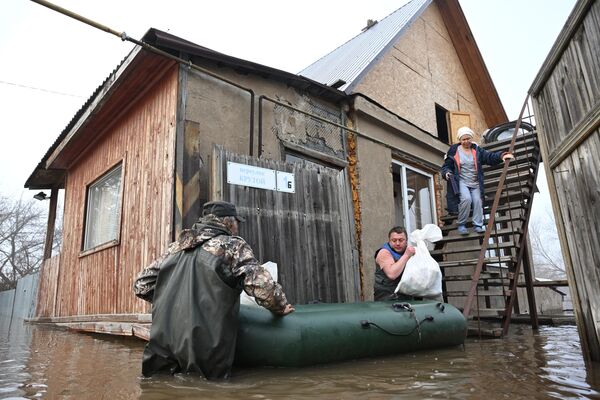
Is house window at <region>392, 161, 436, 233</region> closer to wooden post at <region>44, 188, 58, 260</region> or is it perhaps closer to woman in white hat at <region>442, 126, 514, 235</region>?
woman in white hat at <region>442, 126, 514, 235</region>

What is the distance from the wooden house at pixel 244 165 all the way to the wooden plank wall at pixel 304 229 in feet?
0.05

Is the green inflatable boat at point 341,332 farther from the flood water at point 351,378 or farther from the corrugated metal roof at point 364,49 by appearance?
the corrugated metal roof at point 364,49

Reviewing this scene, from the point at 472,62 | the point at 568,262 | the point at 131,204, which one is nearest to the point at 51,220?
the point at 131,204

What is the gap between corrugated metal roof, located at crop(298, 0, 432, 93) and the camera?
25.9 feet

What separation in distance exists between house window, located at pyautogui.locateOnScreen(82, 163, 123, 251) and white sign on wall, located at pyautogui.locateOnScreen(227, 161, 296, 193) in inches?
94.7

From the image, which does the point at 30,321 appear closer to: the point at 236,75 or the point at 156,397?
the point at 236,75

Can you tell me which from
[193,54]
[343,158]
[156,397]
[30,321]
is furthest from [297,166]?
[30,321]

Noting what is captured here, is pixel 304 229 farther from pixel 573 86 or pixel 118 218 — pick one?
pixel 573 86

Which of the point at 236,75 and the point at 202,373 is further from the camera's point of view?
the point at 236,75

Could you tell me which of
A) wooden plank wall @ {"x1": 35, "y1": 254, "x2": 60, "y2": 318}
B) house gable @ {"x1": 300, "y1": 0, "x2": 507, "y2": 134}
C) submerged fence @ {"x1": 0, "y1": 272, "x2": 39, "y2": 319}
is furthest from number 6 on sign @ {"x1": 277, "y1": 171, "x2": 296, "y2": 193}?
submerged fence @ {"x1": 0, "y1": 272, "x2": 39, "y2": 319}

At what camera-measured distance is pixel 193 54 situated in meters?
5.39

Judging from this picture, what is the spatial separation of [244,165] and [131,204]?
2.03 meters

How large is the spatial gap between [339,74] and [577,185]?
5.55 metres

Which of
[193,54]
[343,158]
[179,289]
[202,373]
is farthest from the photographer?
[343,158]
